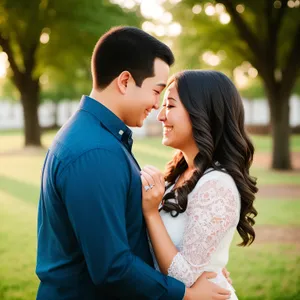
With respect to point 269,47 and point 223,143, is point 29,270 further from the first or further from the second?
point 269,47

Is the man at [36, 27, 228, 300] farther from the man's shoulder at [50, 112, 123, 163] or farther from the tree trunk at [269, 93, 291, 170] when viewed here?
the tree trunk at [269, 93, 291, 170]

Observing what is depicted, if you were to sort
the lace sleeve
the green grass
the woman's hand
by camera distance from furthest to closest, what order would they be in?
the green grass, the lace sleeve, the woman's hand

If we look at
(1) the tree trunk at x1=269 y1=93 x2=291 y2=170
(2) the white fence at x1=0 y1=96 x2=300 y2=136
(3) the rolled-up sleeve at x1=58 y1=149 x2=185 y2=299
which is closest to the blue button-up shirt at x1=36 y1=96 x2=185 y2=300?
(3) the rolled-up sleeve at x1=58 y1=149 x2=185 y2=299

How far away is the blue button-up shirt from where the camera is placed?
2080 millimetres

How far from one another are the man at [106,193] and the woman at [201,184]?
126 millimetres

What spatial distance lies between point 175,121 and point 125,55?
681 mm

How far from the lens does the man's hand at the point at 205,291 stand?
2492mm

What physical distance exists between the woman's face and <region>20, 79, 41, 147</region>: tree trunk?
2376 cm

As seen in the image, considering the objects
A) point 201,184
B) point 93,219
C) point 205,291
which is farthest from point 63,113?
point 93,219

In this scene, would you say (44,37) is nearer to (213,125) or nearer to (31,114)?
(31,114)

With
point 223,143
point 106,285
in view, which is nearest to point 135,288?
point 106,285

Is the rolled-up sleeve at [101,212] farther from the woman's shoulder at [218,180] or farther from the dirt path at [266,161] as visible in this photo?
the dirt path at [266,161]

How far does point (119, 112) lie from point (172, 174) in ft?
3.57

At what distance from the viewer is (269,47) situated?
1728 cm
